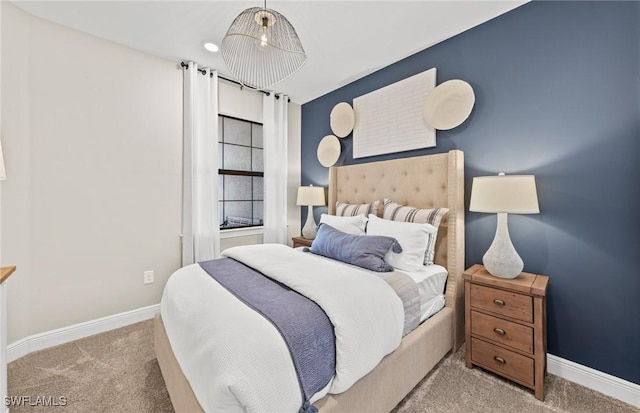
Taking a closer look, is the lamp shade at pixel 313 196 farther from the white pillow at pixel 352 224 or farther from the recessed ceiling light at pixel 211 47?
the recessed ceiling light at pixel 211 47

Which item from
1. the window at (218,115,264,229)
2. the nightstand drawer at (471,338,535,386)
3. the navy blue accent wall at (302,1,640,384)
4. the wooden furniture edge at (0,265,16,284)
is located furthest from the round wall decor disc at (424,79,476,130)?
the wooden furniture edge at (0,265,16,284)

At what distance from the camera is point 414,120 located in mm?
2559

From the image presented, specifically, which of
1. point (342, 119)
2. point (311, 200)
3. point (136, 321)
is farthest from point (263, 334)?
point (342, 119)

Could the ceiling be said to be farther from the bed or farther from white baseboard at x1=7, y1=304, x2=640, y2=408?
white baseboard at x1=7, y1=304, x2=640, y2=408

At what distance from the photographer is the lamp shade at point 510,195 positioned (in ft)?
5.30

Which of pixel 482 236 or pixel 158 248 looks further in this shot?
pixel 158 248

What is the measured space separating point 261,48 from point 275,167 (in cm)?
192

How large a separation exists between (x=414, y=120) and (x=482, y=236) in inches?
48.6

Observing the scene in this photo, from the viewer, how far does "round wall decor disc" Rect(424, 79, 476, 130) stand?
86.1 inches

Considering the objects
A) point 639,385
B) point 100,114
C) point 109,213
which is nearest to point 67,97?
point 100,114

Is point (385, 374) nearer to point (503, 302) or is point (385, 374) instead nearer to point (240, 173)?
point (503, 302)

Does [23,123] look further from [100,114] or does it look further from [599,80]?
[599,80]

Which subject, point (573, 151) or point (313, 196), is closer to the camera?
point (573, 151)

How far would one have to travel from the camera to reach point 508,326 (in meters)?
1.67
